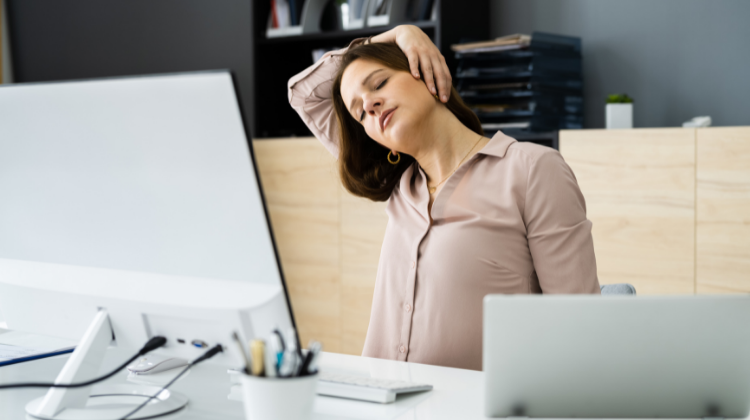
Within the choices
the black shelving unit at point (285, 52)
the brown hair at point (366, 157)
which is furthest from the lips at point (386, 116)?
the black shelving unit at point (285, 52)

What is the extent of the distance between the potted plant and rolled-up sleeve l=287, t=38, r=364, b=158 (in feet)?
3.89

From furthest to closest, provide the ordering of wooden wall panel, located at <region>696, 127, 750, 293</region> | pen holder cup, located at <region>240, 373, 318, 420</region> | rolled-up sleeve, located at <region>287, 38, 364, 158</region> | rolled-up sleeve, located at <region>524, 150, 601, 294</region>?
wooden wall panel, located at <region>696, 127, 750, 293</region>, rolled-up sleeve, located at <region>287, 38, 364, 158</region>, rolled-up sleeve, located at <region>524, 150, 601, 294</region>, pen holder cup, located at <region>240, 373, 318, 420</region>

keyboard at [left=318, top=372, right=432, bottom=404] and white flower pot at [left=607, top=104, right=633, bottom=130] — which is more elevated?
white flower pot at [left=607, top=104, right=633, bottom=130]

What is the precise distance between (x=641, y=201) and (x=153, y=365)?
5.63ft

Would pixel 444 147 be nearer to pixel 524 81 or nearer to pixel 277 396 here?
pixel 277 396

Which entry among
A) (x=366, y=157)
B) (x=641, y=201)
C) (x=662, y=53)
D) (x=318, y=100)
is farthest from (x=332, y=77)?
(x=662, y=53)

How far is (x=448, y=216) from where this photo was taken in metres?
1.35

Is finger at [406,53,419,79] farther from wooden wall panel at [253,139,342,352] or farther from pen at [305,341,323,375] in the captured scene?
wooden wall panel at [253,139,342,352]

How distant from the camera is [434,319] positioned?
133 centimetres

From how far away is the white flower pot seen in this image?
7.85ft

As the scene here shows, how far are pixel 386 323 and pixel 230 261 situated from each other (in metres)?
0.73

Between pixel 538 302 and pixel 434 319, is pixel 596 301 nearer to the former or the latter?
pixel 538 302

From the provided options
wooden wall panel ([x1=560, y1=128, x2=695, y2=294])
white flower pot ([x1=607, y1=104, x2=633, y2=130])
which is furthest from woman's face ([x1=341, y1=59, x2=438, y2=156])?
white flower pot ([x1=607, y1=104, x2=633, y2=130])

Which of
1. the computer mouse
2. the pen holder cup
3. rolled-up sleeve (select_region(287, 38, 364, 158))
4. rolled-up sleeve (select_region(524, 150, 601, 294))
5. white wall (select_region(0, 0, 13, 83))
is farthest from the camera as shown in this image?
white wall (select_region(0, 0, 13, 83))
